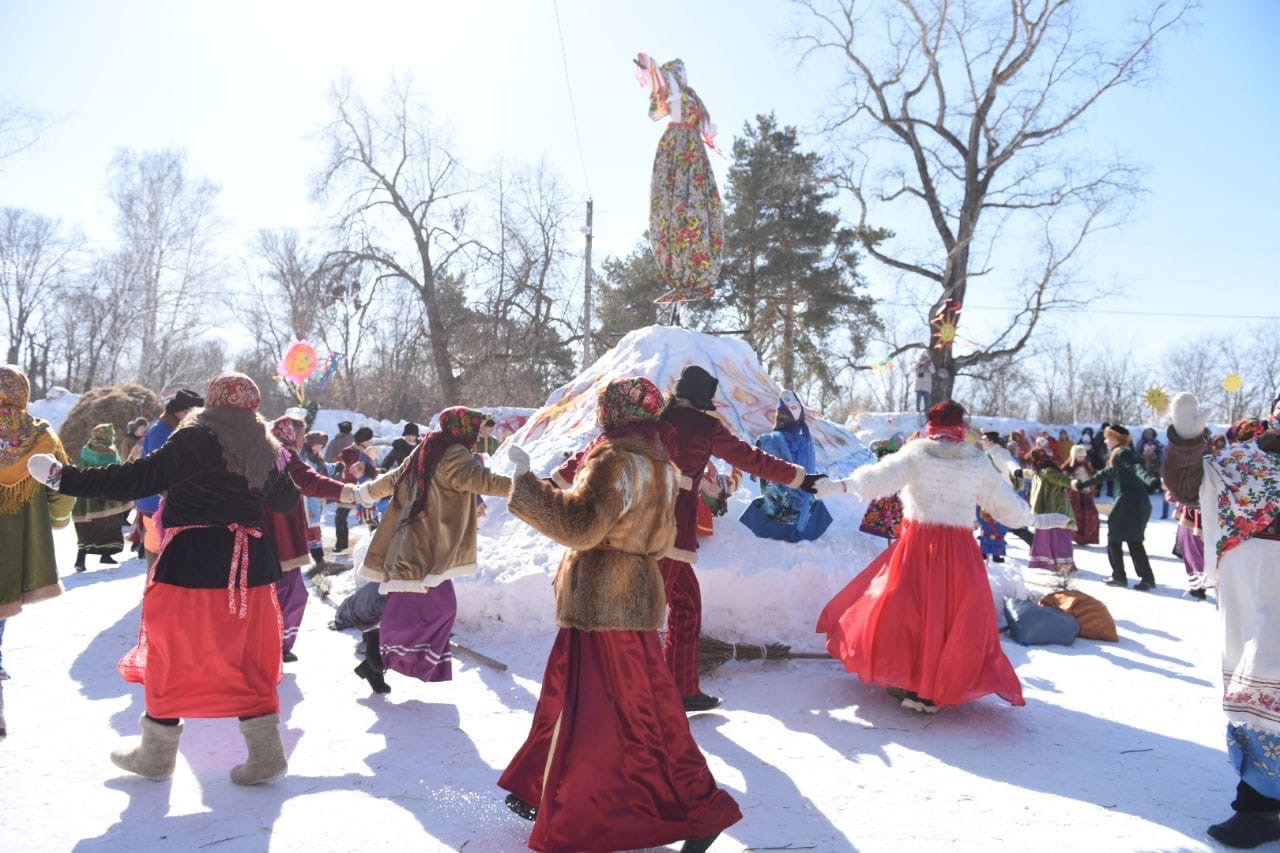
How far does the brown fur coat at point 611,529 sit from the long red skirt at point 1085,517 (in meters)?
11.6

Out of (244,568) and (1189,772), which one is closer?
(244,568)

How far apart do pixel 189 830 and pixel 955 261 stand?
74.2ft

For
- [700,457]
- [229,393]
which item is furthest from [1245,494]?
[229,393]

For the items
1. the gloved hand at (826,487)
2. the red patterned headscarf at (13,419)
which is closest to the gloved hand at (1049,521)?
the gloved hand at (826,487)

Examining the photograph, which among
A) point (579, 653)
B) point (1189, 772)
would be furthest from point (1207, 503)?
point (579, 653)

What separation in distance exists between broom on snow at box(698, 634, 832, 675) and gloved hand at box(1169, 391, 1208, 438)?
3019 mm

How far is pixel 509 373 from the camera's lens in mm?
24938

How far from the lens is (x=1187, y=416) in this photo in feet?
10.9

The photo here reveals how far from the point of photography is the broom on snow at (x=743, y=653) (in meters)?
5.62

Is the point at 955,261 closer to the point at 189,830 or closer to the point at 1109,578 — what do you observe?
the point at 1109,578

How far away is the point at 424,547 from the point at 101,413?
1118cm

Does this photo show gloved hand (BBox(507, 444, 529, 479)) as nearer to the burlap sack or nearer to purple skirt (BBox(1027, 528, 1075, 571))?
the burlap sack

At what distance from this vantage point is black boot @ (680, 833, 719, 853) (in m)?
2.91

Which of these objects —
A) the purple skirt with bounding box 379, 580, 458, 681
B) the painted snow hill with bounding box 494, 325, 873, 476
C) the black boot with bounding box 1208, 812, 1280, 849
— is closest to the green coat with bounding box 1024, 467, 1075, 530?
the painted snow hill with bounding box 494, 325, 873, 476
